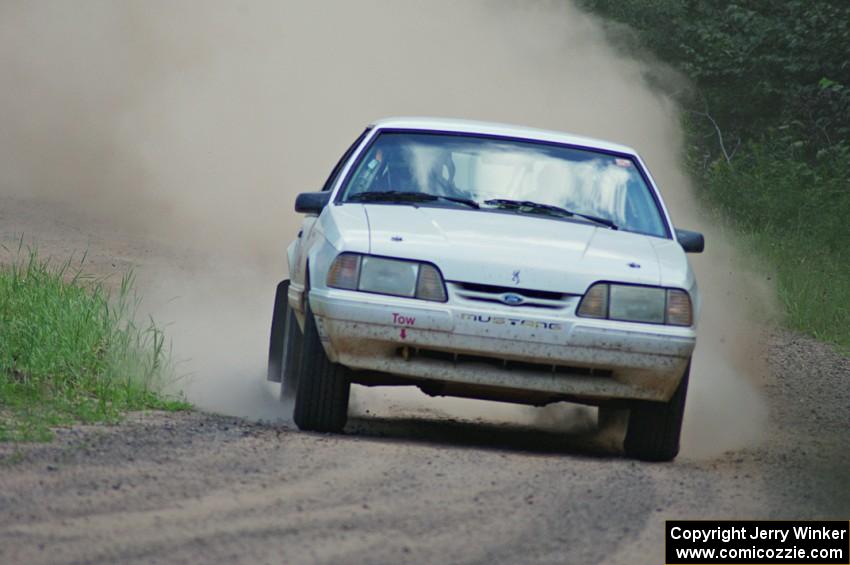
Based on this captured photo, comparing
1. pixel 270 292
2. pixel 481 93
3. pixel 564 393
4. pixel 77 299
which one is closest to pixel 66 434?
pixel 564 393

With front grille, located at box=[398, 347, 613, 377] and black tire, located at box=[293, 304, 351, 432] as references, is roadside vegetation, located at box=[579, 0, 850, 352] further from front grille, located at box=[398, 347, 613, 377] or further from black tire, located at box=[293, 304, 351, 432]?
black tire, located at box=[293, 304, 351, 432]

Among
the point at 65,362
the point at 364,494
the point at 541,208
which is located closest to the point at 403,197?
the point at 541,208

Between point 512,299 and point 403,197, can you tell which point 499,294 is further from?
point 403,197

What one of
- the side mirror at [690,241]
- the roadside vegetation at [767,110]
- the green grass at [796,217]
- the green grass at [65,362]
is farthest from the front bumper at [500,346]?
the roadside vegetation at [767,110]

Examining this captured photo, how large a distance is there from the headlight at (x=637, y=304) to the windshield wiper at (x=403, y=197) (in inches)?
41.0

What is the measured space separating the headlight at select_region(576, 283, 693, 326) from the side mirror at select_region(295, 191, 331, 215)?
155 cm

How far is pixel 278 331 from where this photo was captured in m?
9.03

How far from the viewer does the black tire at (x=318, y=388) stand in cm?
716

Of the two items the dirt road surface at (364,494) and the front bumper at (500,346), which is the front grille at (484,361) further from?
the dirt road surface at (364,494)

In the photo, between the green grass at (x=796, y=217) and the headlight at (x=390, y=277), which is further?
the green grass at (x=796, y=217)

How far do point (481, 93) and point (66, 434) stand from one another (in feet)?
57.6

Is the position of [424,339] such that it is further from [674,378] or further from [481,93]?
[481,93]

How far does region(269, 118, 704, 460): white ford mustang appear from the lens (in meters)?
6.89

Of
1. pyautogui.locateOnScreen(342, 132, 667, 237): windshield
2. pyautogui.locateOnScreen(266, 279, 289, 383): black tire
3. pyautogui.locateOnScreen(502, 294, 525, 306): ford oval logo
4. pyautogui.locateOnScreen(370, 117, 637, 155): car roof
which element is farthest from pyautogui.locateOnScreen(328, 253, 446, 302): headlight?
pyautogui.locateOnScreen(266, 279, 289, 383): black tire
